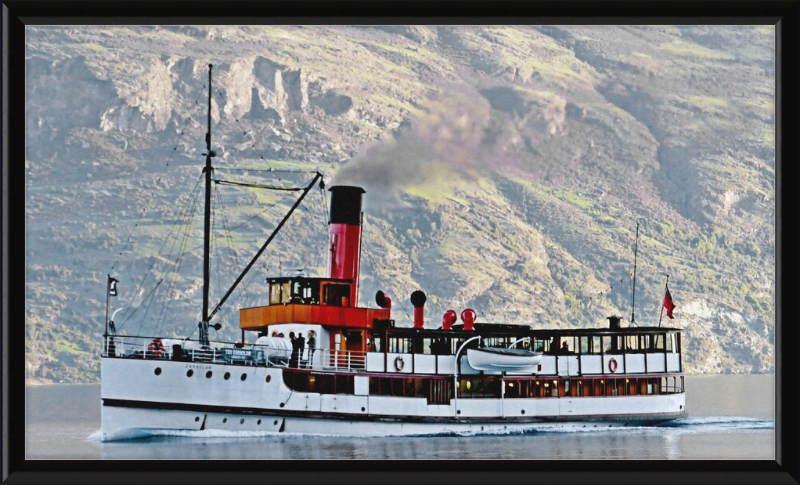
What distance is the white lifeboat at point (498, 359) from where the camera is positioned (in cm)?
3766

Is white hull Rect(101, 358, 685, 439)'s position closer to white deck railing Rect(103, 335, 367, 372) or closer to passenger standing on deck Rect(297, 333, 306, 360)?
white deck railing Rect(103, 335, 367, 372)

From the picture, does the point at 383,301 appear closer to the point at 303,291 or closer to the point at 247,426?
the point at 303,291

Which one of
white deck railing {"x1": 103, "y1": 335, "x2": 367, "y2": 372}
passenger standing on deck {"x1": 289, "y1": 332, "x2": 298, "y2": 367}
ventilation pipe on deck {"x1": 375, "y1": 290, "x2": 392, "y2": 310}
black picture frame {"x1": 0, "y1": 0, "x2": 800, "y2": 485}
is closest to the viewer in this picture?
black picture frame {"x1": 0, "y1": 0, "x2": 800, "y2": 485}

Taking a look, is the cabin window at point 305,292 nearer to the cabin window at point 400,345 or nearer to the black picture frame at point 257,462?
the cabin window at point 400,345

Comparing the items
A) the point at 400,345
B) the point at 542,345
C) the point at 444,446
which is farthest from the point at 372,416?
the point at 542,345

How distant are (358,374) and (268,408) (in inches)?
118

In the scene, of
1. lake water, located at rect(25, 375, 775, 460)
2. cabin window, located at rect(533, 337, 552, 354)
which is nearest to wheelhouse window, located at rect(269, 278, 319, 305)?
lake water, located at rect(25, 375, 775, 460)

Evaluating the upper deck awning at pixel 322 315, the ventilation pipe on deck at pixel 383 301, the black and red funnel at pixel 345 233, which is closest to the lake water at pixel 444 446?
the upper deck awning at pixel 322 315

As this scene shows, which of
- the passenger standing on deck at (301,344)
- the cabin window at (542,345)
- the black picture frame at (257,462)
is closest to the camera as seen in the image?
the black picture frame at (257,462)

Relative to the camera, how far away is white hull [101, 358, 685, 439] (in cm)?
3434

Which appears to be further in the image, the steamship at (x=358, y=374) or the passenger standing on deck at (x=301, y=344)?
the passenger standing on deck at (x=301, y=344)

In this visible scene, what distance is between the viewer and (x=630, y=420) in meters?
40.4

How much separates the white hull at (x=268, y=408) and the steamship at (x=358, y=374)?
1.2 inches

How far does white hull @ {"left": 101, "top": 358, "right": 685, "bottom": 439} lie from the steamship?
3 centimetres
